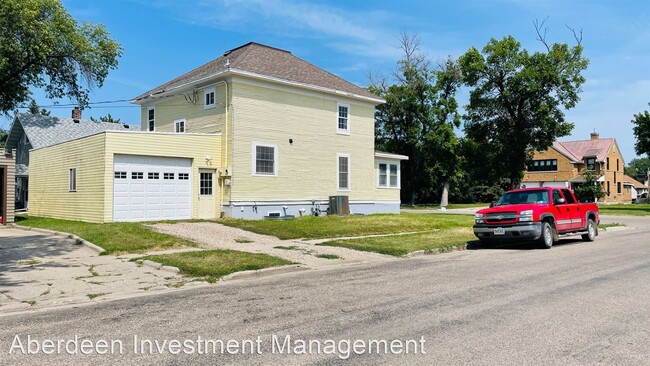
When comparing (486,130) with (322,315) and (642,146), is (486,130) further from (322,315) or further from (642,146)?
(322,315)

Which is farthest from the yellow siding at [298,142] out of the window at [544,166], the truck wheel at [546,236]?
the window at [544,166]

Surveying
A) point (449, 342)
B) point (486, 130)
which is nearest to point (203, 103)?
point (449, 342)

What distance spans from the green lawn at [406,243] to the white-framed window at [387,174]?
36.4 ft

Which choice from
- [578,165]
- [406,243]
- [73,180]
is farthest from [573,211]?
[578,165]

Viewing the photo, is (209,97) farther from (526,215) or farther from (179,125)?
(526,215)

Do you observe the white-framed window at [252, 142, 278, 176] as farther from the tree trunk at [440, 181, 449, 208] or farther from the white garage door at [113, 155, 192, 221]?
the tree trunk at [440, 181, 449, 208]

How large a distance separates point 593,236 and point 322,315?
1508cm

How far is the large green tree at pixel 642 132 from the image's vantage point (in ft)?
158

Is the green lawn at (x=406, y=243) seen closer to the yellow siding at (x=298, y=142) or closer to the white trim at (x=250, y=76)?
the yellow siding at (x=298, y=142)

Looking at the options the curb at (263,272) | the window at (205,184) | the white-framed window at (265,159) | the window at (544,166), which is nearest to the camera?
the curb at (263,272)

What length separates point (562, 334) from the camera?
5.73 metres

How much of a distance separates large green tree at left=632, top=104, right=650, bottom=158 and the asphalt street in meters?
45.4

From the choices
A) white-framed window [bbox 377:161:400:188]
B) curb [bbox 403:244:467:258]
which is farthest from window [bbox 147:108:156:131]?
curb [bbox 403:244:467:258]

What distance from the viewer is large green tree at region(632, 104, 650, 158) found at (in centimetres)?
4803
